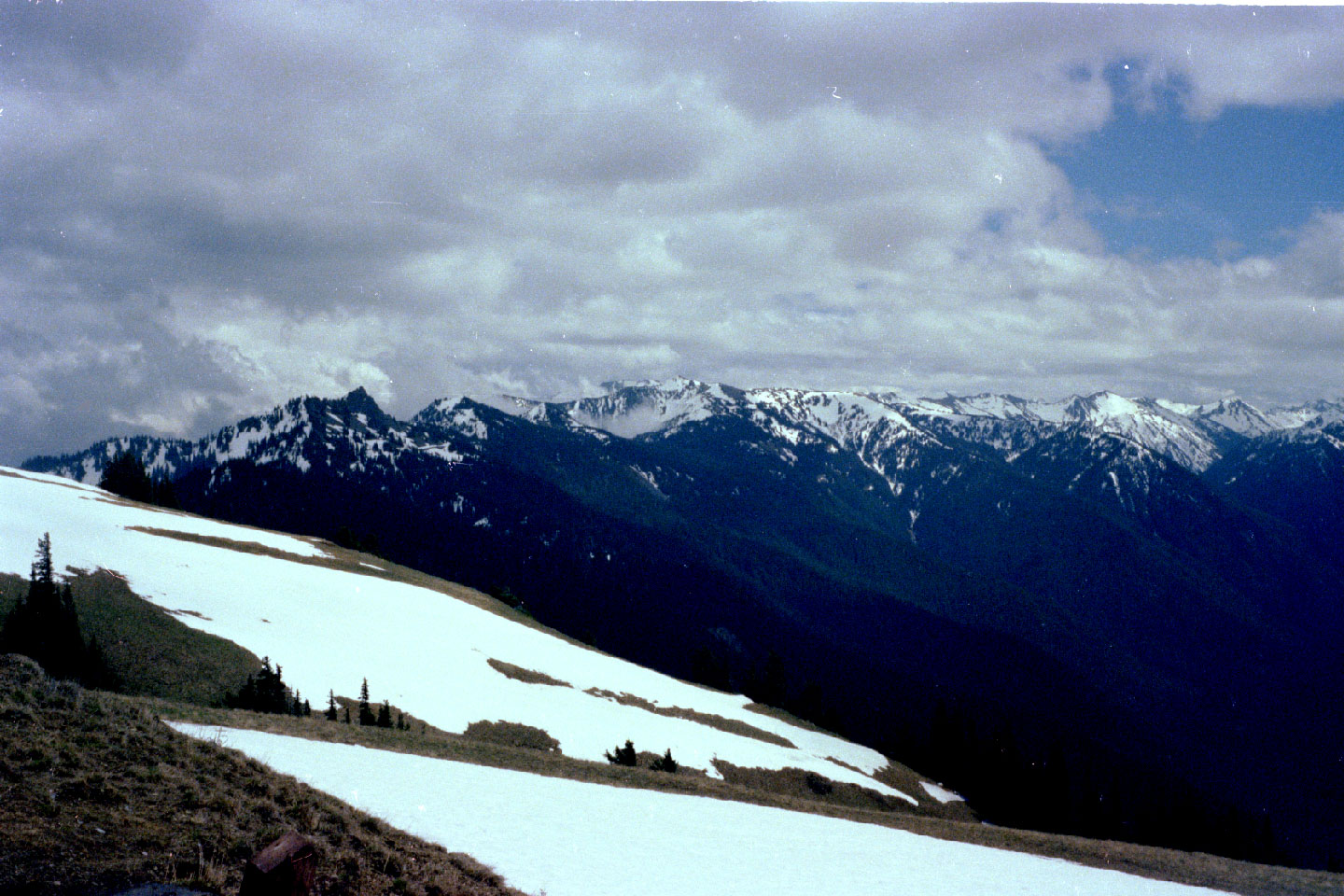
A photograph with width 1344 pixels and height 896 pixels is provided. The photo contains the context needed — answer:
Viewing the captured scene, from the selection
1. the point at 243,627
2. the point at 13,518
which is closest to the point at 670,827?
the point at 243,627

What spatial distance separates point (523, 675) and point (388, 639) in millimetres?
10434

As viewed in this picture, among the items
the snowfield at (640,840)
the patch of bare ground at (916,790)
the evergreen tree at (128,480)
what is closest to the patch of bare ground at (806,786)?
the patch of bare ground at (916,790)

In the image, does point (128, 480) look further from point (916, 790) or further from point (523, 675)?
point (916, 790)

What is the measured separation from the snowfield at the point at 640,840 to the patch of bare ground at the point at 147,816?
3423 mm

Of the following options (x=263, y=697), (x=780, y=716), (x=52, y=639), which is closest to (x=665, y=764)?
(x=263, y=697)

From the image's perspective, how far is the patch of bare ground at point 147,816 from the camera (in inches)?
375

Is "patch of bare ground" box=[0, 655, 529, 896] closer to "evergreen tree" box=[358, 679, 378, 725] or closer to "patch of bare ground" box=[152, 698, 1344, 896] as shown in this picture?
"patch of bare ground" box=[152, 698, 1344, 896]

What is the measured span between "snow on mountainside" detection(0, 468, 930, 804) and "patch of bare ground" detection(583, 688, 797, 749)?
0.64 feet

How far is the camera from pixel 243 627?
45.3 metres

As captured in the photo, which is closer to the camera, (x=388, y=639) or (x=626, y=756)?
(x=626, y=756)

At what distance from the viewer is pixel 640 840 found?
2231 cm

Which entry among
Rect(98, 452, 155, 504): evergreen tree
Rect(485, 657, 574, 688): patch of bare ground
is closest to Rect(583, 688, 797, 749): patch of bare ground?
Rect(485, 657, 574, 688): patch of bare ground

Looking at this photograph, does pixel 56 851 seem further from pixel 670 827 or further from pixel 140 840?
pixel 670 827

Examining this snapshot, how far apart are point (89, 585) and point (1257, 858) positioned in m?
143
